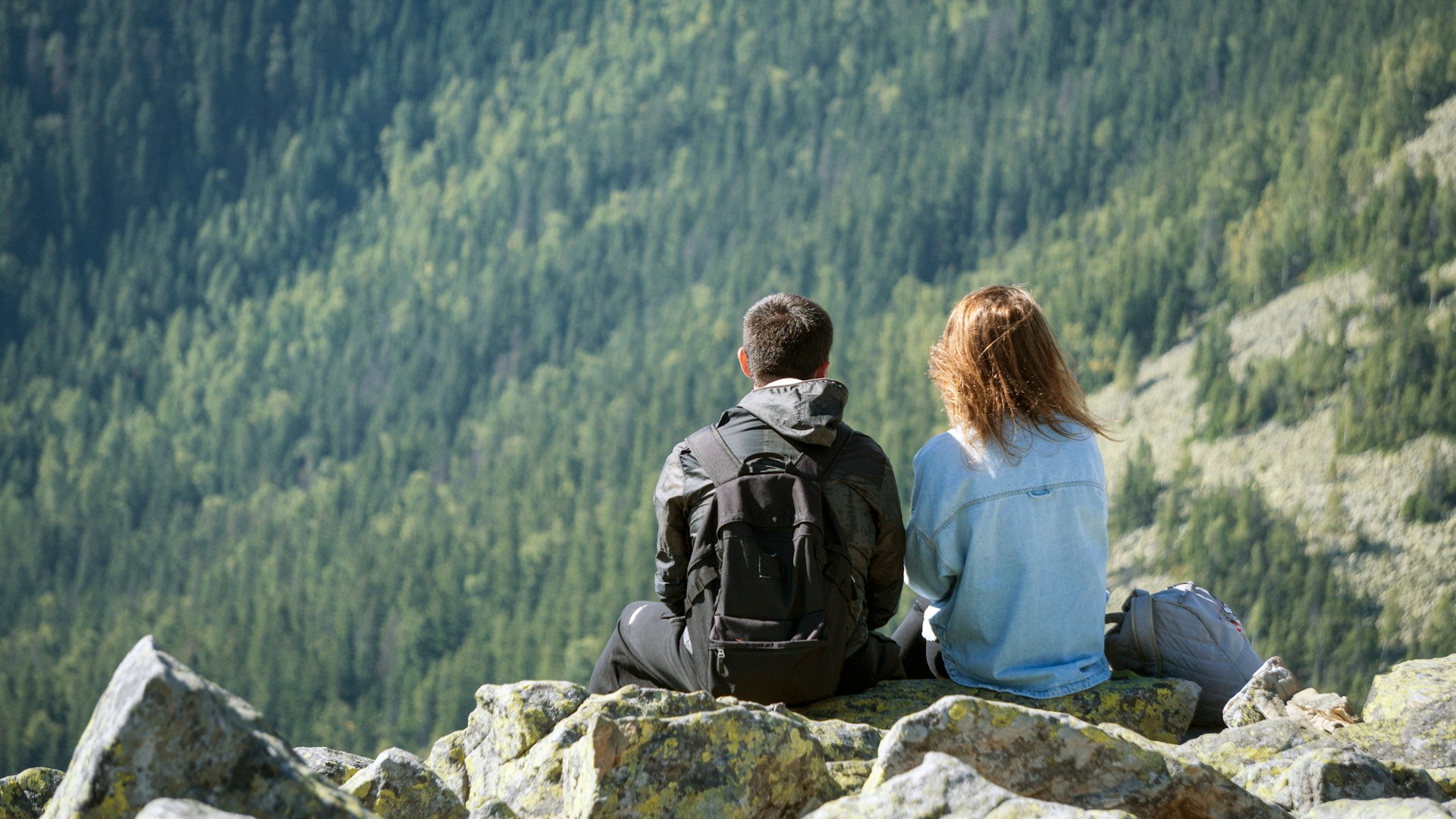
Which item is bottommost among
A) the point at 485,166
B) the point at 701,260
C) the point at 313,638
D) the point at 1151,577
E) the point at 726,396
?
the point at 313,638

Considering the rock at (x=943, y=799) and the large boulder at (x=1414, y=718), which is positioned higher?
the rock at (x=943, y=799)

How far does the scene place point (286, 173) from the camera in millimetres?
100625

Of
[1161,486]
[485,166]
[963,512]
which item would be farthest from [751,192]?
[963,512]

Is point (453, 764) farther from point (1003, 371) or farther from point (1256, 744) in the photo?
point (1256, 744)

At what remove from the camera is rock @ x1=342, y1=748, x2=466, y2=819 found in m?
3.44

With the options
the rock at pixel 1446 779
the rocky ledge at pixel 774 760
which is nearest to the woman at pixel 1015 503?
the rocky ledge at pixel 774 760

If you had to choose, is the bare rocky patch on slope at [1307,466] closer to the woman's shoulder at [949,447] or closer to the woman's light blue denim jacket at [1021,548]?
the woman's light blue denim jacket at [1021,548]

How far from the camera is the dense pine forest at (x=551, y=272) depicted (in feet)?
200

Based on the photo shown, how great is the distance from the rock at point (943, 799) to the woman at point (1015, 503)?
74.0 inches

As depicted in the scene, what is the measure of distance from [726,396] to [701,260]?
48.7 feet

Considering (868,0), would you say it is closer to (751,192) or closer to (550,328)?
(751,192)

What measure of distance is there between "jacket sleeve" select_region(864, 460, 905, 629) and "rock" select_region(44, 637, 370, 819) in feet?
7.74

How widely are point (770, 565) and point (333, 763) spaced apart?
66.7 inches

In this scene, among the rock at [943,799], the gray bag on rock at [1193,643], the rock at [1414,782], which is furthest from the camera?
the gray bag on rock at [1193,643]
